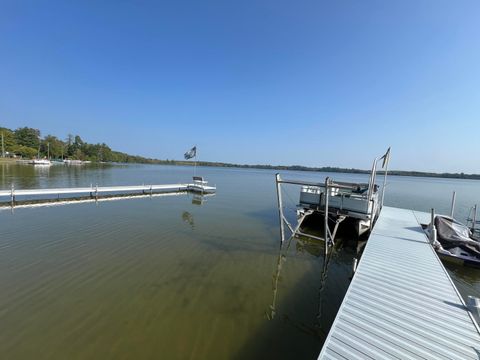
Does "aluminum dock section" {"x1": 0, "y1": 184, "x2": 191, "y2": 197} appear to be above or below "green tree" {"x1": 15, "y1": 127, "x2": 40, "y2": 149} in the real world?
below

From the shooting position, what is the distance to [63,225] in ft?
33.9

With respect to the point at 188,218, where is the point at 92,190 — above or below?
above

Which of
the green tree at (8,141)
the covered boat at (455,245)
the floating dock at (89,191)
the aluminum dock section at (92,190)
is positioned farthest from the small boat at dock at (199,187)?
the green tree at (8,141)

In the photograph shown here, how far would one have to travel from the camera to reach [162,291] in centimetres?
562

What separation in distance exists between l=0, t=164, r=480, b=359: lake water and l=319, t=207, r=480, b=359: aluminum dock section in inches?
40.0

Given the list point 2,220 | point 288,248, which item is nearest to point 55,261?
point 2,220

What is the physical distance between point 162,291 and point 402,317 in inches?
205

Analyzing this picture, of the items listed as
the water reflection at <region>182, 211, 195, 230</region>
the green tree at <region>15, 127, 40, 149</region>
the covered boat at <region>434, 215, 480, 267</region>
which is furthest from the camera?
the green tree at <region>15, 127, 40, 149</region>

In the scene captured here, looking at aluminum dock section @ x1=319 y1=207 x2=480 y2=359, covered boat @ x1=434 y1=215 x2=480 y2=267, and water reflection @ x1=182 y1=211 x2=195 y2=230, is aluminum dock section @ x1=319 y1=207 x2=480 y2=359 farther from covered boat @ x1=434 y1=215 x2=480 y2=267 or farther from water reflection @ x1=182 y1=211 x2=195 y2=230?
water reflection @ x1=182 y1=211 x2=195 y2=230

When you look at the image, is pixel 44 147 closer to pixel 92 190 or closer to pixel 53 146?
pixel 53 146

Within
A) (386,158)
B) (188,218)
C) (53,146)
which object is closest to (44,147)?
(53,146)

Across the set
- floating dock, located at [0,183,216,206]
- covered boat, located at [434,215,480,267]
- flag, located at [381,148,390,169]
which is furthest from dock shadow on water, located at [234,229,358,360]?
floating dock, located at [0,183,216,206]

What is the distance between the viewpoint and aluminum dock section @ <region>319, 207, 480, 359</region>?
3.18 m

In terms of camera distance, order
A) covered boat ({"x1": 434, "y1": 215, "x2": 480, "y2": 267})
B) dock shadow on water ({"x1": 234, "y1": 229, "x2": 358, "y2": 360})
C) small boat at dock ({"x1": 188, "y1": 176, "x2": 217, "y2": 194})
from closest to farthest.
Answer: dock shadow on water ({"x1": 234, "y1": 229, "x2": 358, "y2": 360}) < covered boat ({"x1": 434, "y1": 215, "x2": 480, "y2": 267}) < small boat at dock ({"x1": 188, "y1": 176, "x2": 217, "y2": 194})
